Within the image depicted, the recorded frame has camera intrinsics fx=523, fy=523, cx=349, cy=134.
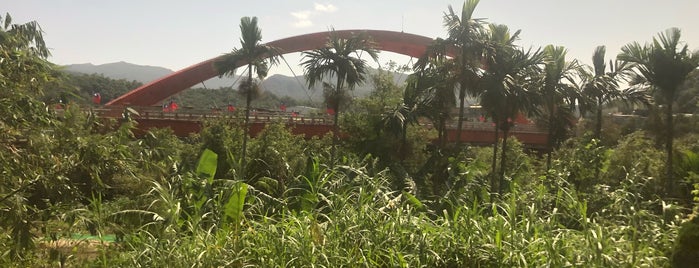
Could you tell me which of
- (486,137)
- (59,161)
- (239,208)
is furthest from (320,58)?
(486,137)

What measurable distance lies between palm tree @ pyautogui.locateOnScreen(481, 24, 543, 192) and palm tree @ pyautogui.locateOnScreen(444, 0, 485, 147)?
14.2 inches

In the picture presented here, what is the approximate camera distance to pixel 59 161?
5.56 meters

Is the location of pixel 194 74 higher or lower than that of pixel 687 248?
higher

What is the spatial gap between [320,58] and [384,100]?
15.4 feet

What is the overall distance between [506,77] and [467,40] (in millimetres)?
1457

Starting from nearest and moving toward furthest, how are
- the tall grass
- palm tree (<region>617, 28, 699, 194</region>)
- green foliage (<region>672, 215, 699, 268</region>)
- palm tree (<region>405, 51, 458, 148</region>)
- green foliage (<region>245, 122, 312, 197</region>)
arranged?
green foliage (<region>672, 215, 699, 268</region>)
the tall grass
palm tree (<region>617, 28, 699, 194</region>)
palm tree (<region>405, 51, 458, 148</region>)
green foliage (<region>245, 122, 312, 197</region>)

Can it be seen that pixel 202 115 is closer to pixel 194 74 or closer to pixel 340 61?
pixel 340 61

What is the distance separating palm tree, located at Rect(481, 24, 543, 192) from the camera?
1391 cm

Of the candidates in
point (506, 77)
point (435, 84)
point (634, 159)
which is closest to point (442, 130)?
point (435, 84)

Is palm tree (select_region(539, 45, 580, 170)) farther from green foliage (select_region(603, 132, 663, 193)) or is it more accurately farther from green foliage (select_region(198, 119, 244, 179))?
green foliage (select_region(198, 119, 244, 179))

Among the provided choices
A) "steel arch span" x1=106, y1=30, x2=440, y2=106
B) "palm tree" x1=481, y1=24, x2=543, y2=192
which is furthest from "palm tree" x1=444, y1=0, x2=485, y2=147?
"steel arch span" x1=106, y1=30, x2=440, y2=106

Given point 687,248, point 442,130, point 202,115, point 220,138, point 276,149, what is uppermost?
point 442,130

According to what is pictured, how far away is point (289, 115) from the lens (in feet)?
94.0

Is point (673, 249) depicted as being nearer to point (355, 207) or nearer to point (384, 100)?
point (355, 207)
